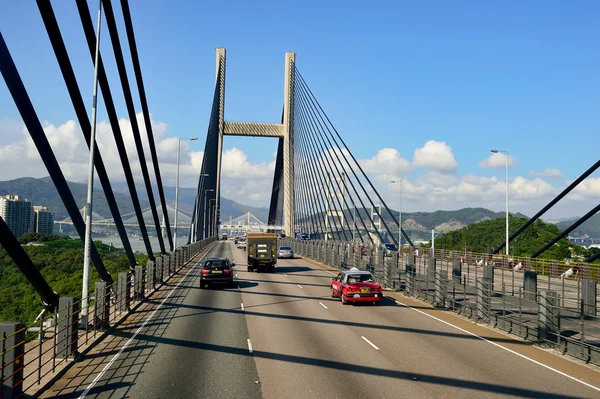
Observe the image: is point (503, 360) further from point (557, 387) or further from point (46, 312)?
point (46, 312)

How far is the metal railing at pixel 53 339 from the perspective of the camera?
8594mm

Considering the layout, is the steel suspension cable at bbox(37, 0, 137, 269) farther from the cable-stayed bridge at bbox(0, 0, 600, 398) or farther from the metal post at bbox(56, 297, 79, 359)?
the metal post at bbox(56, 297, 79, 359)

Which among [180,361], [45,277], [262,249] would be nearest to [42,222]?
[45,277]

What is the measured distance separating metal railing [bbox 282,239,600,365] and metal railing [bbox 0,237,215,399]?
471 inches

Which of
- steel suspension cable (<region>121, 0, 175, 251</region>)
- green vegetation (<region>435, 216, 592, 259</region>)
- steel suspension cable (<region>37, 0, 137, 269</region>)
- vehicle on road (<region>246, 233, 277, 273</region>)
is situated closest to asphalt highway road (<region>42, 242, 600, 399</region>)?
steel suspension cable (<region>37, 0, 137, 269</region>)

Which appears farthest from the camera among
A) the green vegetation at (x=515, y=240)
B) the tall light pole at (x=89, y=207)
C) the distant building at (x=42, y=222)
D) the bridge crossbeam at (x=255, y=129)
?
the distant building at (x=42, y=222)

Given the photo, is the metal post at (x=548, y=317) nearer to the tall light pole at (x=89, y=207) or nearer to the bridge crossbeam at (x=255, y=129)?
the tall light pole at (x=89, y=207)

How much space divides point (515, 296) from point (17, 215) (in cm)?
15348

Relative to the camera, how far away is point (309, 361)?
471 inches

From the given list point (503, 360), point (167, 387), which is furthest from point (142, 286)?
point (503, 360)

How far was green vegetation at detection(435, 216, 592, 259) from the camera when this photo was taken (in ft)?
252

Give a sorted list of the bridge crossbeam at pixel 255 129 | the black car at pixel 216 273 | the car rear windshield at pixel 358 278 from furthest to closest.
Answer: the bridge crossbeam at pixel 255 129
the black car at pixel 216 273
the car rear windshield at pixel 358 278

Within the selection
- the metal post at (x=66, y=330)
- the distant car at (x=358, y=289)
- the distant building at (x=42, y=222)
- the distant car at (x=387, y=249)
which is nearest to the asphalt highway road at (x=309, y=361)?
the metal post at (x=66, y=330)

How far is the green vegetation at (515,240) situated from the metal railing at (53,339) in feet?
176
